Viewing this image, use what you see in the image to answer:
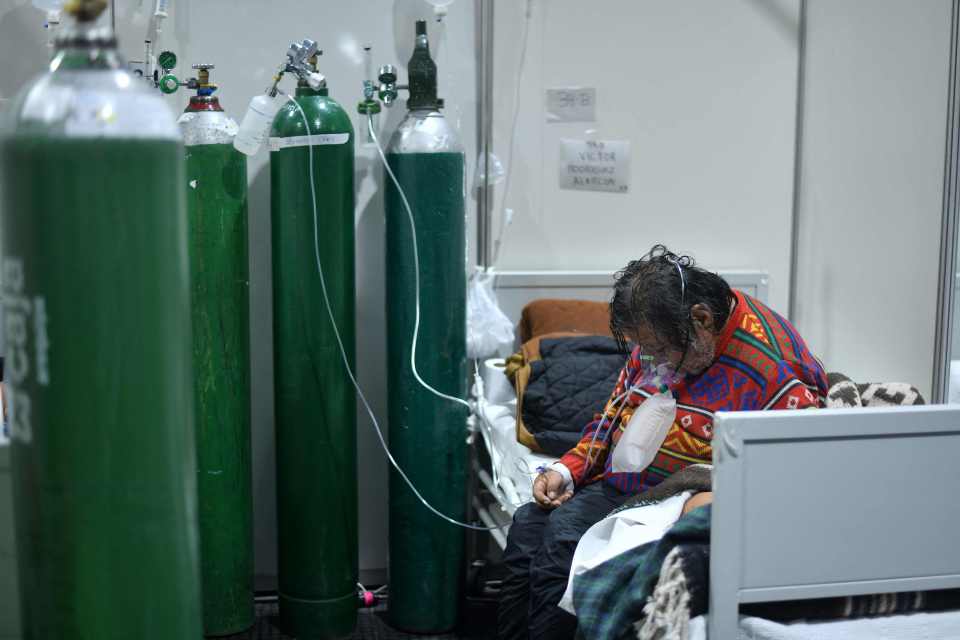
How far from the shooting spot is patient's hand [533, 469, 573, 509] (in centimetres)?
205

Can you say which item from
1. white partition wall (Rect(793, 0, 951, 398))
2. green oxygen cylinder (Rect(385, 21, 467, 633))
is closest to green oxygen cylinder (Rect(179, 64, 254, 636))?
green oxygen cylinder (Rect(385, 21, 467, 633))

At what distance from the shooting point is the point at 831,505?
148cm

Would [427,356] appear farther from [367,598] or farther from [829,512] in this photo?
[829,512]

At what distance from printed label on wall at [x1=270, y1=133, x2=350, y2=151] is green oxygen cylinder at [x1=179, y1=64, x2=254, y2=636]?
12cm

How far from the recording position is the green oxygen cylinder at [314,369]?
2.42 metres

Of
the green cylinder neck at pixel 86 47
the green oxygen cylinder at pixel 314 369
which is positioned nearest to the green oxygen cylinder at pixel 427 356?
the green oxygen cylinder at pixel 314 369

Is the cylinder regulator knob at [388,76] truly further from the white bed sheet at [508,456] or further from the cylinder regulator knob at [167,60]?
the white bed sheet at [508,456]

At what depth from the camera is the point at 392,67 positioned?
8.30 feet

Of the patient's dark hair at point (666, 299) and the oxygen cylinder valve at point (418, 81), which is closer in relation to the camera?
the patient's dark hair at point (666, 299)

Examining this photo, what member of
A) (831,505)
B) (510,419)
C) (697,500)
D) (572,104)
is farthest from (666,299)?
(572,104)

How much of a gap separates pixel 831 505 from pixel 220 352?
1.53m

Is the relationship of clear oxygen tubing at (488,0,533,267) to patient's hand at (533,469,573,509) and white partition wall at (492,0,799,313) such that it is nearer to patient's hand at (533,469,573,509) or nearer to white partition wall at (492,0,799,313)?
white partition wall at (492,0,799,313)

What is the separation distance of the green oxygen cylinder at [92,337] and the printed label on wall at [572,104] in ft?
6.45

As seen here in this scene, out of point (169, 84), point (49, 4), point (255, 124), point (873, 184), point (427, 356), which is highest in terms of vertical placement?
point (49, 4)
